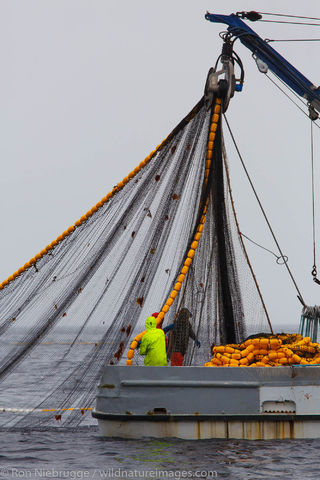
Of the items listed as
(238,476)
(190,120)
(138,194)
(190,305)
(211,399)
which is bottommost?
(238,476)

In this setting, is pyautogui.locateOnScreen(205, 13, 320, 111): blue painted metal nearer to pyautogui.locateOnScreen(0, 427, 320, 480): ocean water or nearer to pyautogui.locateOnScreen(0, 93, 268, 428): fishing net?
pyautogui.locateOnScreen(0, 93, 268, 428): fishing net

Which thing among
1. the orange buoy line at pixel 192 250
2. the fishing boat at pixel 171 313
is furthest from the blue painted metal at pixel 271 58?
the orange buoy line at pixel 192 250

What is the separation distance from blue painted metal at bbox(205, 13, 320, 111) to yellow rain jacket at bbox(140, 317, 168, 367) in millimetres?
6573

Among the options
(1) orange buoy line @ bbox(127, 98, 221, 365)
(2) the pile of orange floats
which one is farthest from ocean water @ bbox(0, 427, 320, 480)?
(1) orange buoy line @ bbox(127, 98, 221, 365)

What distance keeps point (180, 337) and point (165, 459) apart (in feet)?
9.10

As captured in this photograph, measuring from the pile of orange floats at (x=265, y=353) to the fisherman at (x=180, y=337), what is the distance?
0.55 m

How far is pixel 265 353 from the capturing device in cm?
1312

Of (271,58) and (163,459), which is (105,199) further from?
(271,58)

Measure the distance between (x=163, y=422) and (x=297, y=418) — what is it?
218 centimetres

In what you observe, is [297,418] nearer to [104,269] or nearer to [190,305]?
[190,305]

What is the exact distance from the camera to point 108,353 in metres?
13.1

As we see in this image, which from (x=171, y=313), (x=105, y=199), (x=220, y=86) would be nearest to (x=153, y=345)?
(x=171, y=313)

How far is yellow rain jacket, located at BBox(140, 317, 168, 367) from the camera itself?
12.9 m

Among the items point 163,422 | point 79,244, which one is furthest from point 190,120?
point 163,422
